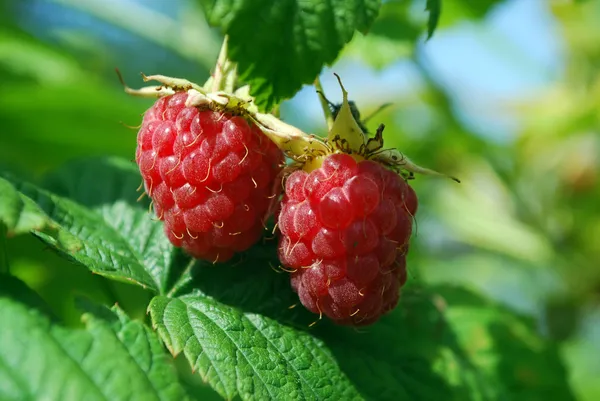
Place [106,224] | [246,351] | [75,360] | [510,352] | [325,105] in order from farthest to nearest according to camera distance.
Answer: [510,352] → [106,224] → [325,105] → [246,351] → [75,360]

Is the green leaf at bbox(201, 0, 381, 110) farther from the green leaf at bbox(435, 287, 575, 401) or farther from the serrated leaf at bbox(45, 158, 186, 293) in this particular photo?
the green leaf at bbox(435, 287, 575, 401)

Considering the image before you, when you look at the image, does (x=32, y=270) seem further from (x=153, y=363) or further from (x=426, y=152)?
(x=426, y=152)

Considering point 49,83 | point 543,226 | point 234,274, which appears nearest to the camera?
point 234,274

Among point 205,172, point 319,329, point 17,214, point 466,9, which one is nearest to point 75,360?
point 17,214

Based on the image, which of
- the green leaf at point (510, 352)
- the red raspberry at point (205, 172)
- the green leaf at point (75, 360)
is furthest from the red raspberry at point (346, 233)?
the green leaf at point (510, 352)

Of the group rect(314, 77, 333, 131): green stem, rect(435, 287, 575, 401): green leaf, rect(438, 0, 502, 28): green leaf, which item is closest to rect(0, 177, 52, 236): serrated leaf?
rect(314, 77, 333, 131): green stem

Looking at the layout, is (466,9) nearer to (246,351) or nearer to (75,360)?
(246,351)

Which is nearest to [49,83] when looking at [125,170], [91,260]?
[125,170]
